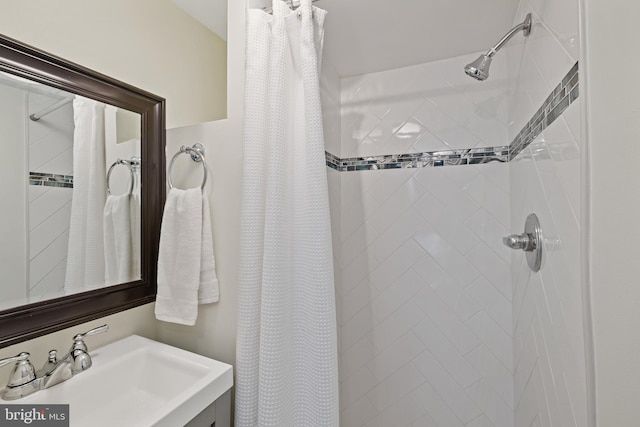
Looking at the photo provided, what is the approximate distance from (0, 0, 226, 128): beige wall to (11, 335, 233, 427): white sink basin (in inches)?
41.0

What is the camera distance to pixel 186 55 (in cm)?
152

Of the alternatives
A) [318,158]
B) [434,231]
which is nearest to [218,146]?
[318,158]

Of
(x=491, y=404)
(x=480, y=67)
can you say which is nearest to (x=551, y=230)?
(x=480, y=67)

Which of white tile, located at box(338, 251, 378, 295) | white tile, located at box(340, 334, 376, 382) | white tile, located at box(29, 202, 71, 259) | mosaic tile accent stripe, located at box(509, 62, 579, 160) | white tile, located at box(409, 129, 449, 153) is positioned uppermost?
white tile, located at box(409, 129, 449, 153)

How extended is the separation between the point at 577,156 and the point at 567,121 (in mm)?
112

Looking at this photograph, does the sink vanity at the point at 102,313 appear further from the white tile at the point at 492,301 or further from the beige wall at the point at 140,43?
the white tile at the point at 492,301

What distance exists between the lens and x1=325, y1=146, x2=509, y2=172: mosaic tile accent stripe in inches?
55.2

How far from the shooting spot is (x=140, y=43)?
50.6 inches

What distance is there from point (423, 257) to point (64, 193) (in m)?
1.55

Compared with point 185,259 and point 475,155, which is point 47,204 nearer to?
point 185,259

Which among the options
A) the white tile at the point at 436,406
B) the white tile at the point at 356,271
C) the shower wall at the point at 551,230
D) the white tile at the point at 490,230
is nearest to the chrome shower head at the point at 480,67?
the shower wall at the point at 551,230

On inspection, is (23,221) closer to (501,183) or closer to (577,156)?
(577,156)

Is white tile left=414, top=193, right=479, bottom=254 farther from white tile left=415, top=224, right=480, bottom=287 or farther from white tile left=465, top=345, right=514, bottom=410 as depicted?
white tile left=465, top=345, right=514, bottom=410

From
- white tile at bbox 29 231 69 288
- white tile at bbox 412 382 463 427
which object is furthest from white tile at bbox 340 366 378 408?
white tile at bbox 29 231 69 288
